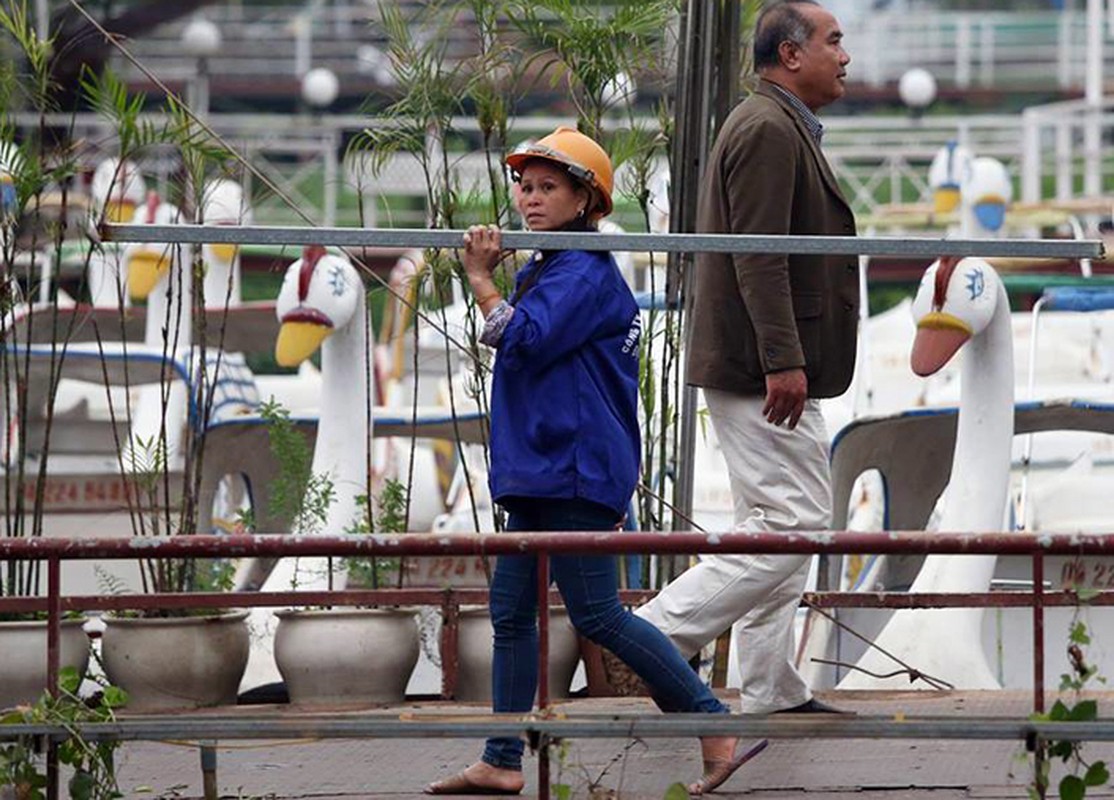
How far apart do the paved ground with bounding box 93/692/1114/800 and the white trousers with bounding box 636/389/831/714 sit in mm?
229

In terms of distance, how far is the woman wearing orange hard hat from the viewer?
5625 mm

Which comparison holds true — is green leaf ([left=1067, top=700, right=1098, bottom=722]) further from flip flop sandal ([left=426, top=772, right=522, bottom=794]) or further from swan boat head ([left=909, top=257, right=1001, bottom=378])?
swan boat head ([left=909, top=257, right=1001, bottom=378])

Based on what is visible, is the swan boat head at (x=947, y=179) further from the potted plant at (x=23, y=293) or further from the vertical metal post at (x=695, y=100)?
the potted plant at (x=23, y=293)

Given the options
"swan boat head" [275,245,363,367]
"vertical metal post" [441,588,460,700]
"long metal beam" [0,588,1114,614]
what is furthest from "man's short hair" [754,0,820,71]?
"swan boat head" [275,245,363,367]

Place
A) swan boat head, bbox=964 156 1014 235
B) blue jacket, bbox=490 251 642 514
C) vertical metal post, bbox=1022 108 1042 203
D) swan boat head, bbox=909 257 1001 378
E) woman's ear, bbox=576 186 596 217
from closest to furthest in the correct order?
blue jacket, bbox=490 251 642 514, woman's ear, bbox=576 186 596 217, swan boat head, bbox=909 257 1001 378, swan boat head, bbox=964 156 1014 235, vertical metal post, bbox=1022 108 1042 203

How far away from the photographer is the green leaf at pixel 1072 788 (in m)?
5.14

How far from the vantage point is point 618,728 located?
203 inches

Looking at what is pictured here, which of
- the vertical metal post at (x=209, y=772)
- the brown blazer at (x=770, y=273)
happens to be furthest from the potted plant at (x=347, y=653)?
the vertical metal post at (x=209, y=772)

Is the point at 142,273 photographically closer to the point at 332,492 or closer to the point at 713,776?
the point at 332,492

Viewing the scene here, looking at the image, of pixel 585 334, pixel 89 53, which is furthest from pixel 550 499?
pixel 89 53

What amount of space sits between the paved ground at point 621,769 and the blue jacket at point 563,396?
0.65 metres

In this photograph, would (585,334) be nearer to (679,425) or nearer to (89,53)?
(679,425)

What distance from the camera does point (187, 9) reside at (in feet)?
114

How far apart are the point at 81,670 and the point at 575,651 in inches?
56.1
